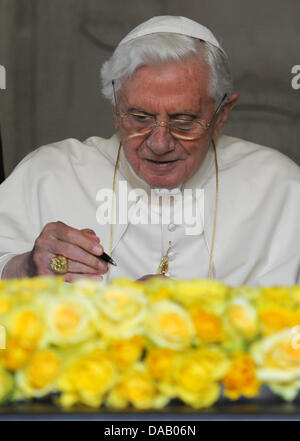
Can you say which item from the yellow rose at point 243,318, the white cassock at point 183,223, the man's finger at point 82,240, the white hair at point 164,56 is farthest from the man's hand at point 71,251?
the yellow rose at point 243,318

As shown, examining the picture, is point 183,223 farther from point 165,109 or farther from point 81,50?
point 81,50

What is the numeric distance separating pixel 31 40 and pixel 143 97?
92 centimetres

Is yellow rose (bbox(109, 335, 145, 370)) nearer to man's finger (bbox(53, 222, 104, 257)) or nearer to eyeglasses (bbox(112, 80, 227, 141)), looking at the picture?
man's finger (bbox(53, 222, 104, 257))

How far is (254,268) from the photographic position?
2514mm

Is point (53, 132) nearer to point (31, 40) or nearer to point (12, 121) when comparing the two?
point (12, 121)

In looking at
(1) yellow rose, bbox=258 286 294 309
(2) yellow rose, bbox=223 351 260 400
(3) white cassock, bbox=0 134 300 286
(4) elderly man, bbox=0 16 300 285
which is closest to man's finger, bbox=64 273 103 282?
(4) elderly man, bbox=0 16 300 285

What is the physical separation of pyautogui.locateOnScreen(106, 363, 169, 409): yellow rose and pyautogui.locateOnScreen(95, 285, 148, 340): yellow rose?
0.06 meters

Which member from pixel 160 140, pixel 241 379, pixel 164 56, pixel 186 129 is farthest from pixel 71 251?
pixel 241 379

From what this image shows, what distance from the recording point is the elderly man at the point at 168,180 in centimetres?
240

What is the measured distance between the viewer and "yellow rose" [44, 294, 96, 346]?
44.2 inches

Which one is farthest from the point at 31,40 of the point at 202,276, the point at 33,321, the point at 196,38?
the point at 33,321

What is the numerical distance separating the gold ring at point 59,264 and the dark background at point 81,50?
3.34 ft

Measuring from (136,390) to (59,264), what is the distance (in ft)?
3.30
